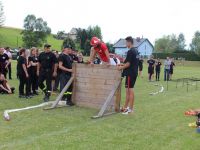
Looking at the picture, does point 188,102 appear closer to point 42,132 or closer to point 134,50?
point 134,50

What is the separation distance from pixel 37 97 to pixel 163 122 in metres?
5.59

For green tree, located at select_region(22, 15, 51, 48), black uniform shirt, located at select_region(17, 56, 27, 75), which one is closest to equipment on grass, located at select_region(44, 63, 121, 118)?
black uniform shirt, located at select_region(17, 56, 27, 75)

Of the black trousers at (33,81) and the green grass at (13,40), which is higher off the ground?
the green grass at (13,40)

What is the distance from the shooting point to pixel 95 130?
26.3 feet

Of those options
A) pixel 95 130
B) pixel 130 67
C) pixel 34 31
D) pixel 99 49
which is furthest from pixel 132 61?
pixel 34 31

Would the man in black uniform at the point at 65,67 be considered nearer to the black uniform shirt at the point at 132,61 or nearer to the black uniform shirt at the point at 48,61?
the black uniform shirt at the point at 48,61

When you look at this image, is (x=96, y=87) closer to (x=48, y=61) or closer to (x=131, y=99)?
(x=131, y=99)

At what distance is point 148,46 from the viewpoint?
4670 inches

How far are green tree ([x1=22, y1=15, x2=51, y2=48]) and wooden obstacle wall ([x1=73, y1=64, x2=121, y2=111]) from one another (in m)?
79.6

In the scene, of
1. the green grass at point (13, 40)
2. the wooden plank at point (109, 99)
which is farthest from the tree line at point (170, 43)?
the wooden plank at point (109, 99)

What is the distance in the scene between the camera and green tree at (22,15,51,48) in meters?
90.7

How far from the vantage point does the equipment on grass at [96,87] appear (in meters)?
10.5

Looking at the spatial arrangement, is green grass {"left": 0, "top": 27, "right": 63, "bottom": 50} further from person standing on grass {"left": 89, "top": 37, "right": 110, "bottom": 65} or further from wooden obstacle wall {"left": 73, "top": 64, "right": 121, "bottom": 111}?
person standing on grass {"left": 89, "top": 37, "right": 110, "bottom": 65}

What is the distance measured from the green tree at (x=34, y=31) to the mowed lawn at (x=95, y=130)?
81.1 metres
